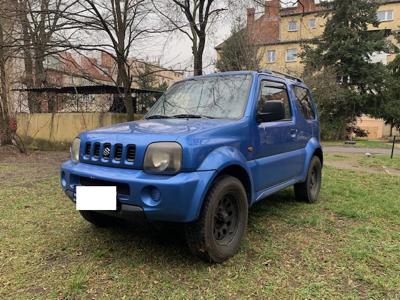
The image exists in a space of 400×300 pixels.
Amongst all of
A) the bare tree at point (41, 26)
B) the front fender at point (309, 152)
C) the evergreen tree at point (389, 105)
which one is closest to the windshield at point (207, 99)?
the front fender at point (309, 152)

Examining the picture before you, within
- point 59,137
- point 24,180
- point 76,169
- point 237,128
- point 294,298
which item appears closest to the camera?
point 294,298

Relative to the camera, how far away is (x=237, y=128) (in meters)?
3.68

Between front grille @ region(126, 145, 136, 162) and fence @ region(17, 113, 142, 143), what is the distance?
951cm

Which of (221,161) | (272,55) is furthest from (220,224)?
(272,55)

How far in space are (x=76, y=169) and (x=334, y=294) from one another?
2.48 m

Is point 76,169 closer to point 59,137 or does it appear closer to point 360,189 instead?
point 360,189

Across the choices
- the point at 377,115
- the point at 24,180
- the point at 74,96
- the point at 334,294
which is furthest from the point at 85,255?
the point at 377,115

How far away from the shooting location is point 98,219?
168 inches

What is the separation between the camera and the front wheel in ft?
10.4

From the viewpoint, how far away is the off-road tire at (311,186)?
18.2 feet

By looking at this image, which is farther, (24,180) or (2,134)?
(2,134)

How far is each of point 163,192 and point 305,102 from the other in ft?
11.7

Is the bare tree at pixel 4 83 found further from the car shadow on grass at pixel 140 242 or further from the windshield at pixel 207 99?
the car shadow on grass at pixel 140 242

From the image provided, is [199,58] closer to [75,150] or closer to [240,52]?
[75,150]
